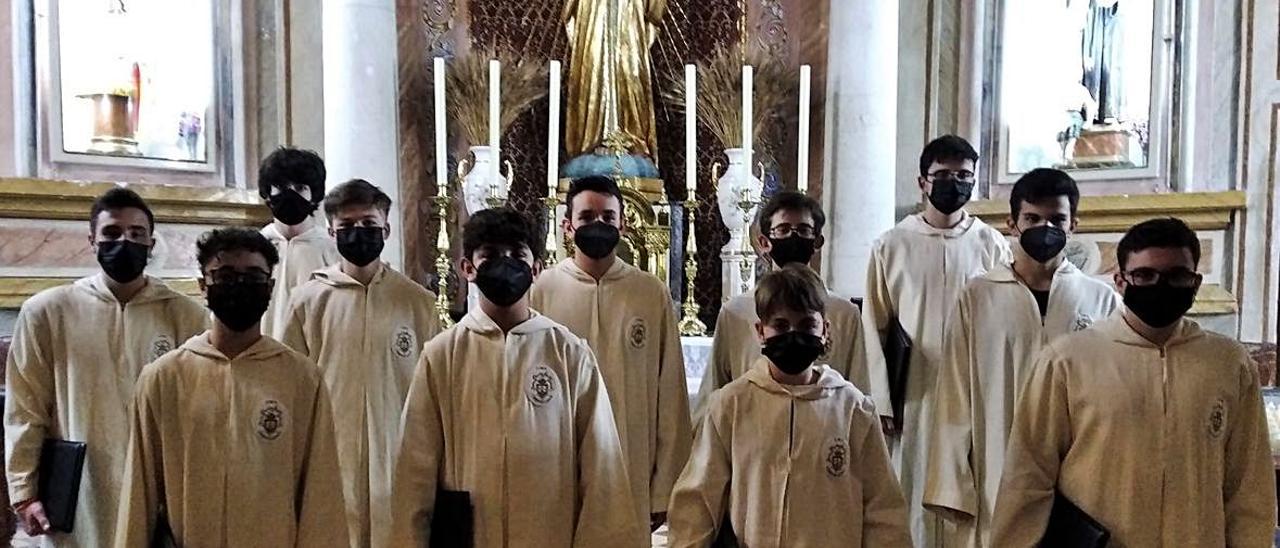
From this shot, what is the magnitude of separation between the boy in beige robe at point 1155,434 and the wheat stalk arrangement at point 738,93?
4.46 meters

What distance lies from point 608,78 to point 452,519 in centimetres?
451

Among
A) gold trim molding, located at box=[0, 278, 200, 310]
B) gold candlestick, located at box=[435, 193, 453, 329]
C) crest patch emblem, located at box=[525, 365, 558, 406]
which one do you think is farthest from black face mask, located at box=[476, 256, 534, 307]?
gold candlestick, located at box=[435, 193, 453, 329]

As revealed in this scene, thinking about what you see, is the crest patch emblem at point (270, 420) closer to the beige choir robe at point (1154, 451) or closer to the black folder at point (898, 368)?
the beige choir robe at point (1154, 451)

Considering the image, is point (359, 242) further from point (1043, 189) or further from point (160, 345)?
point (1043, 189)

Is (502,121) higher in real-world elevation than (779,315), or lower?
higher

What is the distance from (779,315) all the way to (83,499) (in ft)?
7.45

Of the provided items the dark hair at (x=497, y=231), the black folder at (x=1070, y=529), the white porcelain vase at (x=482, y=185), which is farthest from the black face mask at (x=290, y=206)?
the black folder at (x=1070, y=529)

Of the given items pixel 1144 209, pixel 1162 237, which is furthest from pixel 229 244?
pixel 1144 209

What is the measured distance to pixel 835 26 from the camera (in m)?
6.92

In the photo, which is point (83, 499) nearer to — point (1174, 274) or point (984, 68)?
point (1174, 274)

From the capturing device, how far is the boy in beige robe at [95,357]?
11.5 feet

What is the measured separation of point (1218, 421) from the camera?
9.37 ft

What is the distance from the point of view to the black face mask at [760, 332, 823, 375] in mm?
2881

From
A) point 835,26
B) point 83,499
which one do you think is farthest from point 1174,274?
point 835,26
